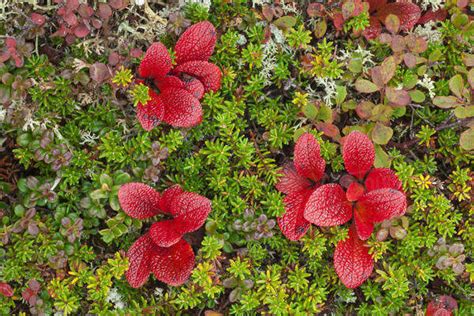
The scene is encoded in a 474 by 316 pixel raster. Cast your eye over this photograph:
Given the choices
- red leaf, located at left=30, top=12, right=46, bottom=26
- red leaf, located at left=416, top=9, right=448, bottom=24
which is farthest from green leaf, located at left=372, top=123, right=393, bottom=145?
red leaf, located at left=30, top=12, right=46, bottom=26

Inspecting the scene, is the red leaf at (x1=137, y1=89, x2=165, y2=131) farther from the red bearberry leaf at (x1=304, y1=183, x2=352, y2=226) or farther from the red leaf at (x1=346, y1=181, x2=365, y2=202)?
the red leaf at (x1=346, y1=181, x2=365, y2=202)

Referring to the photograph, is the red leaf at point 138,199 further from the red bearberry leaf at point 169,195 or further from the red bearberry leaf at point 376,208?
the red bearberry leaf at point 376,208

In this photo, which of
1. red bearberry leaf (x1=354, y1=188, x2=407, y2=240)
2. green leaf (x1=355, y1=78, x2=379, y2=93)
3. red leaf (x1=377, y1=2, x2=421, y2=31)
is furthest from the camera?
red leaf (x1=377, y1=2, x2=421, y2=31)

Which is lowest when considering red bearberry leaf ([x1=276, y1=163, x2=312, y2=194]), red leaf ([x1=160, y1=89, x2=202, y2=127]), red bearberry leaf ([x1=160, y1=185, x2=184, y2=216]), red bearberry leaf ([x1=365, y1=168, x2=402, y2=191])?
red bearberry leaf ([x1=160, y1=185, x2=184, y2=216])

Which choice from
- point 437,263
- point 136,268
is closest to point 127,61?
point 136,268

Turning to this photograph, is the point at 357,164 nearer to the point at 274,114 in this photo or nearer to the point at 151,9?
the point at 274,114
